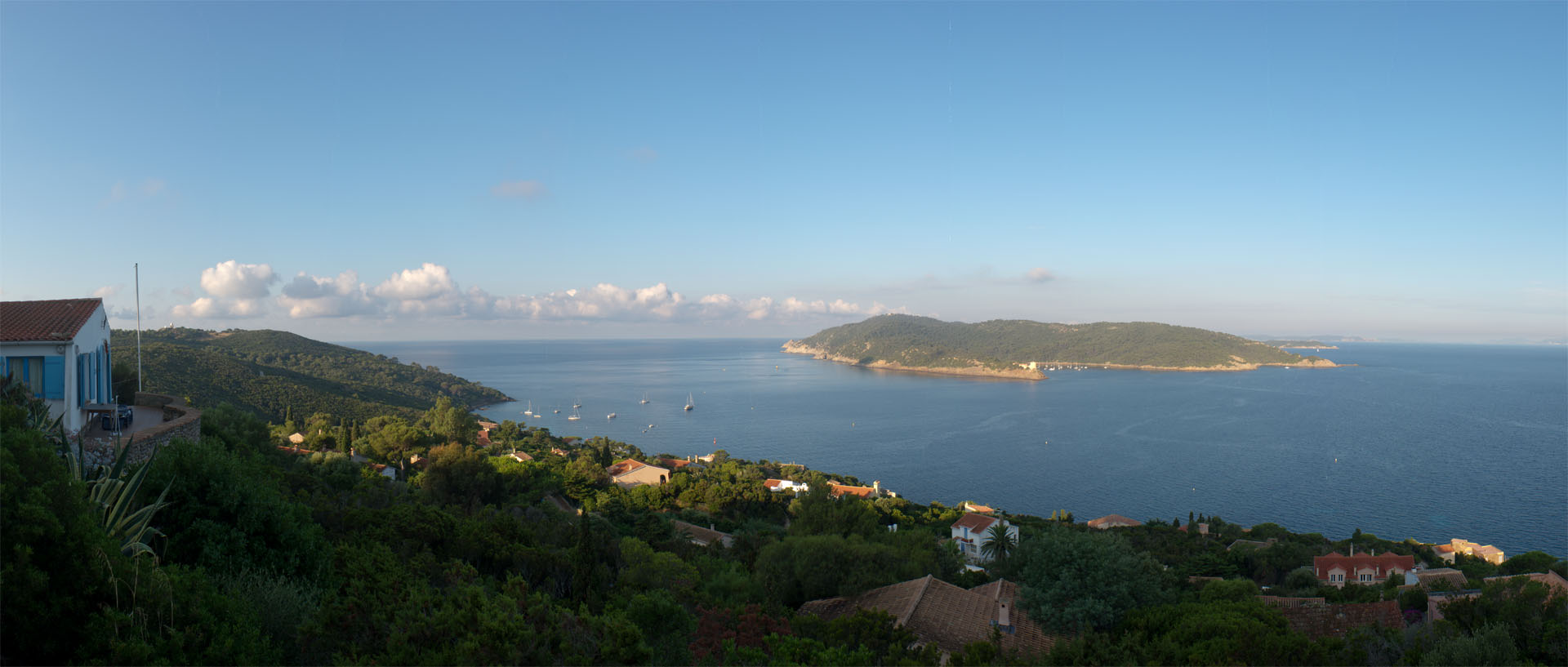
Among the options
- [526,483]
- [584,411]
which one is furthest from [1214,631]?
Answer: [584,411]

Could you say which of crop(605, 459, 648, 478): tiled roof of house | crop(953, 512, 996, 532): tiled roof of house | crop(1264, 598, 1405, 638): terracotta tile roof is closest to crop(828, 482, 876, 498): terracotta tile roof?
crop(953, 512, 996, 532): tiled roof of house

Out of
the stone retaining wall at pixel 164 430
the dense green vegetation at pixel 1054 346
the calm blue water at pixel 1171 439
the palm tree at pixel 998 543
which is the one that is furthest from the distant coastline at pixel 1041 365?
the stone retaining wall at pixel 164 430

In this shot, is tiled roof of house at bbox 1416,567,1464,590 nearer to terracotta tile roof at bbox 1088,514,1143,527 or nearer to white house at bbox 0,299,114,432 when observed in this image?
terracotta tile roof at bbox 1088,514,1143,527

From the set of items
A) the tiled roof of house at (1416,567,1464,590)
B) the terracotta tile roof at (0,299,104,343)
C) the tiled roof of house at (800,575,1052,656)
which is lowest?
the tiled roof of house at (1416,567,1464,590)

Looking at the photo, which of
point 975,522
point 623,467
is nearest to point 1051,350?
point 623,467

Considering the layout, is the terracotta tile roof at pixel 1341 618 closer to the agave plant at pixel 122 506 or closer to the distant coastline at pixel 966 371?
the agave plant at pixel 122 506

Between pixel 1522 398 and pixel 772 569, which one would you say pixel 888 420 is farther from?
pixel 1522 398
